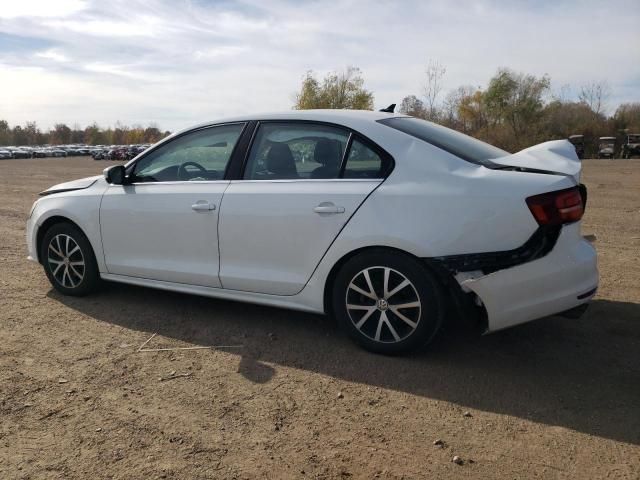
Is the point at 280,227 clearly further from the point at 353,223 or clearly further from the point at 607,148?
the point at 607,148

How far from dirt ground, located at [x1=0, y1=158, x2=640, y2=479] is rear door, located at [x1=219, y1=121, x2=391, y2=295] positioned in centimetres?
56

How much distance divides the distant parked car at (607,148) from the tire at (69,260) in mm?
44467

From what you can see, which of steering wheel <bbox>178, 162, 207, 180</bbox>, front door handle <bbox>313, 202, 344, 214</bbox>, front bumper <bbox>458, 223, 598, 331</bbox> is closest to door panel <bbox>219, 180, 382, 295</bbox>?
A: front door handle <bbox>313, 202, 344, 214</bbox>

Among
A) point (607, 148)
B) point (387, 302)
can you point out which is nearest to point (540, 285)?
point (387, 302)

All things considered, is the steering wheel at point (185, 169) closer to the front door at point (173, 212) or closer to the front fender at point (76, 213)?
the front door at point (173, 212)

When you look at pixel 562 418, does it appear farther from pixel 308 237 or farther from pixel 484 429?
pixel 308 237

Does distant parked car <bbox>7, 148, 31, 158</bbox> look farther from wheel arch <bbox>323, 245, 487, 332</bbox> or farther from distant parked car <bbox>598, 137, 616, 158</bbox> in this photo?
wheel arch <bbox>323, 245, 487, 332</bbox>

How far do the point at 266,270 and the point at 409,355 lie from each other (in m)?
1.17

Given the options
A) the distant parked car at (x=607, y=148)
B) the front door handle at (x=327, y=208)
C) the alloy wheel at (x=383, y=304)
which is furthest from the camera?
the distant parked car at (x=607, y=148)

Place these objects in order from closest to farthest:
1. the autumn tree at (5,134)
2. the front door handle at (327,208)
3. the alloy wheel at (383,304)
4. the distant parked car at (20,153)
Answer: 1. the alloy wheel at (383,304)
2. the front door handle at (327,208)
3. the distant parked car at (20,153)
4. the autumn tree at (5,134)

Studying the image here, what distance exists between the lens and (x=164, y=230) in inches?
173

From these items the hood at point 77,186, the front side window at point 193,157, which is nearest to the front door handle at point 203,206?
the front side window at point 193,157

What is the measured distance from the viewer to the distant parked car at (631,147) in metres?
39.0

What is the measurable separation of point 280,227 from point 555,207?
1772mm
